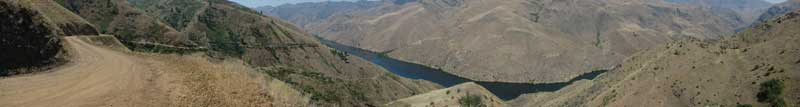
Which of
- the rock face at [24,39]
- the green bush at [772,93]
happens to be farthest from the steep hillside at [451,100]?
the rock face at [24,39]

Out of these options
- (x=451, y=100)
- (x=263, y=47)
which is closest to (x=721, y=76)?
(x=451, y=100)

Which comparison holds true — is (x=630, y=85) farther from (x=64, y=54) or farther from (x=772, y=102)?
(x=64, y=54)

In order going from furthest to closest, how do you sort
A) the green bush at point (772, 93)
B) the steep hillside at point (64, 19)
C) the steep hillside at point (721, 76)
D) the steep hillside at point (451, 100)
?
1. the steep hillside at point (451, 100)
2. the steep hillside at point (721, 76)
3. the green bush at point (772, 93)
4. the steep hillside at point (64, 19)

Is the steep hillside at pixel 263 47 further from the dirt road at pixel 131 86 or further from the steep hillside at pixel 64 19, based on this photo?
the dirt road at pixel 131 86

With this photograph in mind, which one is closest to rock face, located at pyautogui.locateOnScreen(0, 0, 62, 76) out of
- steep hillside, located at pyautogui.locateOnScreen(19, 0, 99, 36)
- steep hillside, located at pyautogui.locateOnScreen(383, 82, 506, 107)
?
steep hillside, located at pyautogui.locateOnScreen(19, 0, 99, 36)

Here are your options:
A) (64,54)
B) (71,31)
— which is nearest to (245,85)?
(64,54)
